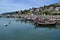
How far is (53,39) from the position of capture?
24.3m

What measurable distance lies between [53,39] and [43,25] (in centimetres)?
1871

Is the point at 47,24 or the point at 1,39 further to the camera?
the point at 47,24

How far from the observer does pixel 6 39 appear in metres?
24.9

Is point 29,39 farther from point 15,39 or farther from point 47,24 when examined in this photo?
point 47,24

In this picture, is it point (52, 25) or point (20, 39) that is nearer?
point (20, 39)

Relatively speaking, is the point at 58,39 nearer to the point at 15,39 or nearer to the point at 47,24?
the point at 15,39

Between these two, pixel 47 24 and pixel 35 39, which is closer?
pixel 35 39

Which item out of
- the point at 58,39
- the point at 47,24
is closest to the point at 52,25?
the point at 47,24

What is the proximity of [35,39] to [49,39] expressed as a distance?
7.45 ft

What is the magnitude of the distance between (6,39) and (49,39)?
7.14 metres

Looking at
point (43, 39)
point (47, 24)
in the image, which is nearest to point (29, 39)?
point (43, 39)

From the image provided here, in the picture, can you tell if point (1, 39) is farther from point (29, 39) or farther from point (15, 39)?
point (29, 39)

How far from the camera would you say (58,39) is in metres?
24.3

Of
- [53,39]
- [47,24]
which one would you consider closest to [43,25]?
[47,24]
